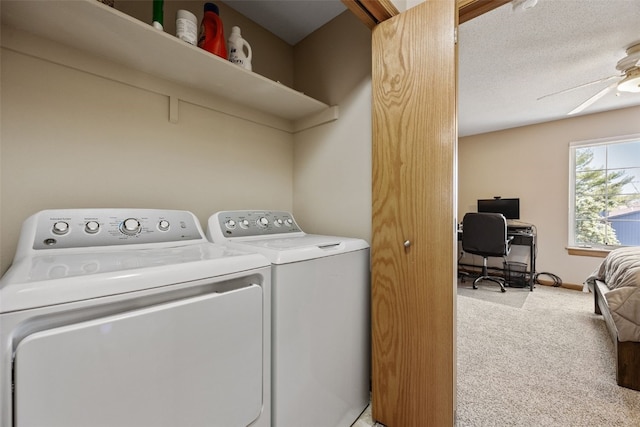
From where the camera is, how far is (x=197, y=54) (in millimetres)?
1140

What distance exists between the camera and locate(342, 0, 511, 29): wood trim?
1141 mm

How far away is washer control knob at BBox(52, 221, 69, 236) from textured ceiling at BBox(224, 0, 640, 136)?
1513 millimetres

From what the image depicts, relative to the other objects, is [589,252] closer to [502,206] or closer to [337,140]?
[502,206]

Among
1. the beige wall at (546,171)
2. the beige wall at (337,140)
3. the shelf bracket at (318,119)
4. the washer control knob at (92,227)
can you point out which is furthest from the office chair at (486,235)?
the washer control knob at (92,227)

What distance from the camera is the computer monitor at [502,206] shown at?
4.03 metres

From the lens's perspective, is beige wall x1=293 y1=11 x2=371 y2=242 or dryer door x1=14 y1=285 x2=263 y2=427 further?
beige wall x1=293 y1=11 x2=371 y2=242

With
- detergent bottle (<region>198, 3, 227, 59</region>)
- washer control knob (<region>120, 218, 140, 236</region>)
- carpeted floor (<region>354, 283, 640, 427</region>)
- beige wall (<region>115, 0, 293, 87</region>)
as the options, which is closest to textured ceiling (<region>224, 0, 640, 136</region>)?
beige wall (<region>115, 0, 293, 87</region>)

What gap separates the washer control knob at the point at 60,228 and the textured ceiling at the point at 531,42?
1513 mm

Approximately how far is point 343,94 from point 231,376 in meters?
1.55

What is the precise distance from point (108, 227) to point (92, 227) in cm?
5

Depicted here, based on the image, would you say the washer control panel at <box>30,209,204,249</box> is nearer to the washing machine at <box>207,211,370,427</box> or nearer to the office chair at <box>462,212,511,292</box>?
the washing machine at <box>207,211,370,427</box>

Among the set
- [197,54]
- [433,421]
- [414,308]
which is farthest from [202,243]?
[433,421]

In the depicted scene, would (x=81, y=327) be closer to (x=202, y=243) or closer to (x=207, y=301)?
(x=207, y=301)

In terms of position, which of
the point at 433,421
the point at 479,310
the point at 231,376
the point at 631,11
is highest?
the point at 631,11
